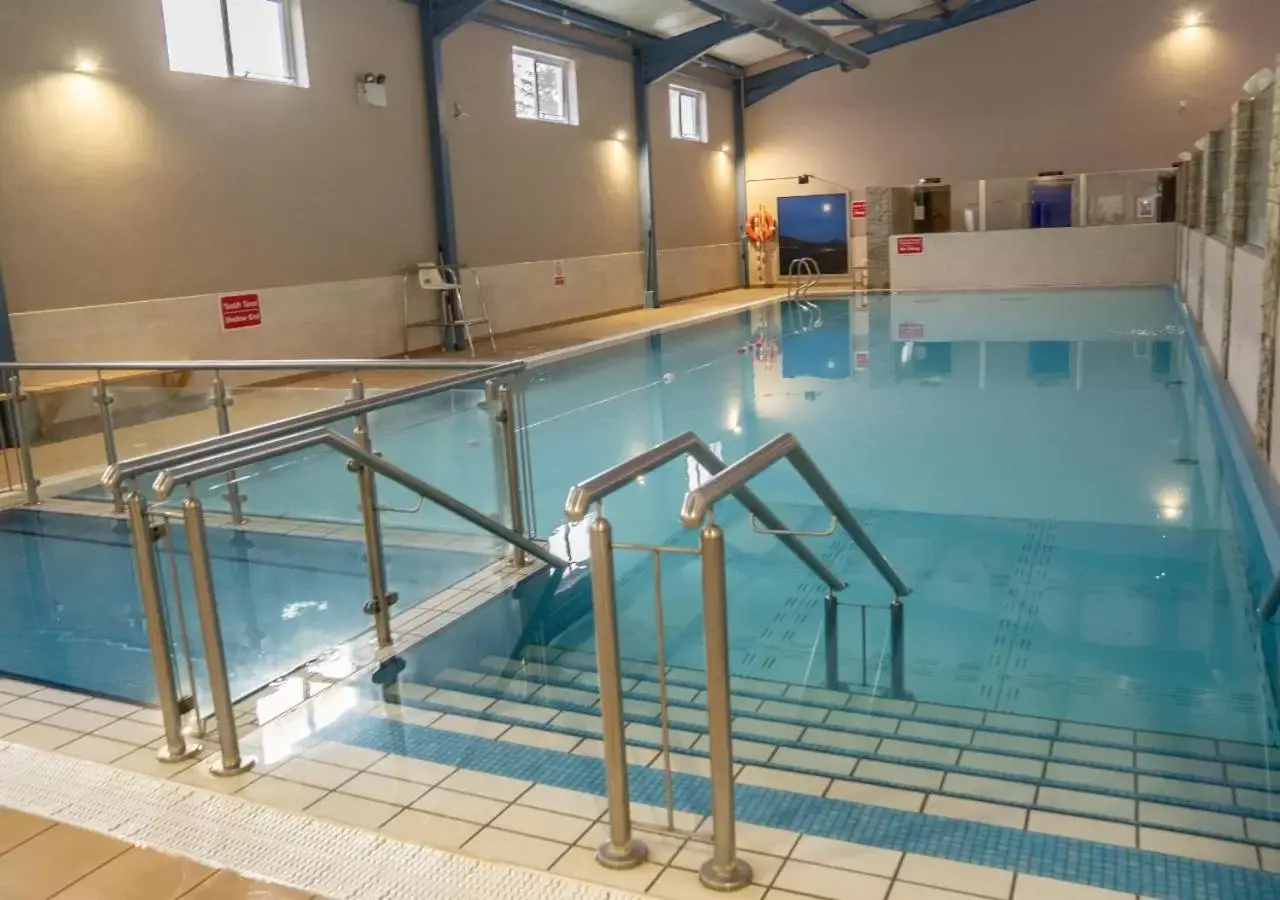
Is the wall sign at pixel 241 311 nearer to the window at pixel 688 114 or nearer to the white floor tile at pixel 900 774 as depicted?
the white floor tile at pixel 900 774

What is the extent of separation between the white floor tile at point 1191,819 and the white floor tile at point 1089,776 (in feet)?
0.50

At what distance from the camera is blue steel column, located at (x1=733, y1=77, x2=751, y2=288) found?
22312mm

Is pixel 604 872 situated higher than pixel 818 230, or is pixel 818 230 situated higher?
pixel 818 230

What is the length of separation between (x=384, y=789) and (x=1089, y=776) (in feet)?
5.98

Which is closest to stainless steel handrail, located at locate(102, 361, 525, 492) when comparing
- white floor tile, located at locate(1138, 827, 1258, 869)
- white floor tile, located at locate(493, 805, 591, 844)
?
white floor tile, located at locate(493, 805, 591, 844)

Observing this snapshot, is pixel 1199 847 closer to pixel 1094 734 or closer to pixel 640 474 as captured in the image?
pixel 1094 734

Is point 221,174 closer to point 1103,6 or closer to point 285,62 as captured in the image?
point 285,62

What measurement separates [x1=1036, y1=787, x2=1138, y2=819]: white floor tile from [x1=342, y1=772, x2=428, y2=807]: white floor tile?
1.52 metres

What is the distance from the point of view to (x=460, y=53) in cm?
1388

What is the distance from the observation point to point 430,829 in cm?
247

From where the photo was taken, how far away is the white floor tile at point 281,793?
104 inches

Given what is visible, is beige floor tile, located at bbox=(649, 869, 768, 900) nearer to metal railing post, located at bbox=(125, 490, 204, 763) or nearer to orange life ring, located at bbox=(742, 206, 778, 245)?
metal railing post, located at bbox=(125, 490, 204, 763)

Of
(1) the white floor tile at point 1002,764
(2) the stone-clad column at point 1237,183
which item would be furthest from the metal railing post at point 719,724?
(2) the stone-clad column at point 1237,183

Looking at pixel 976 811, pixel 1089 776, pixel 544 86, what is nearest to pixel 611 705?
pixel 976 811
